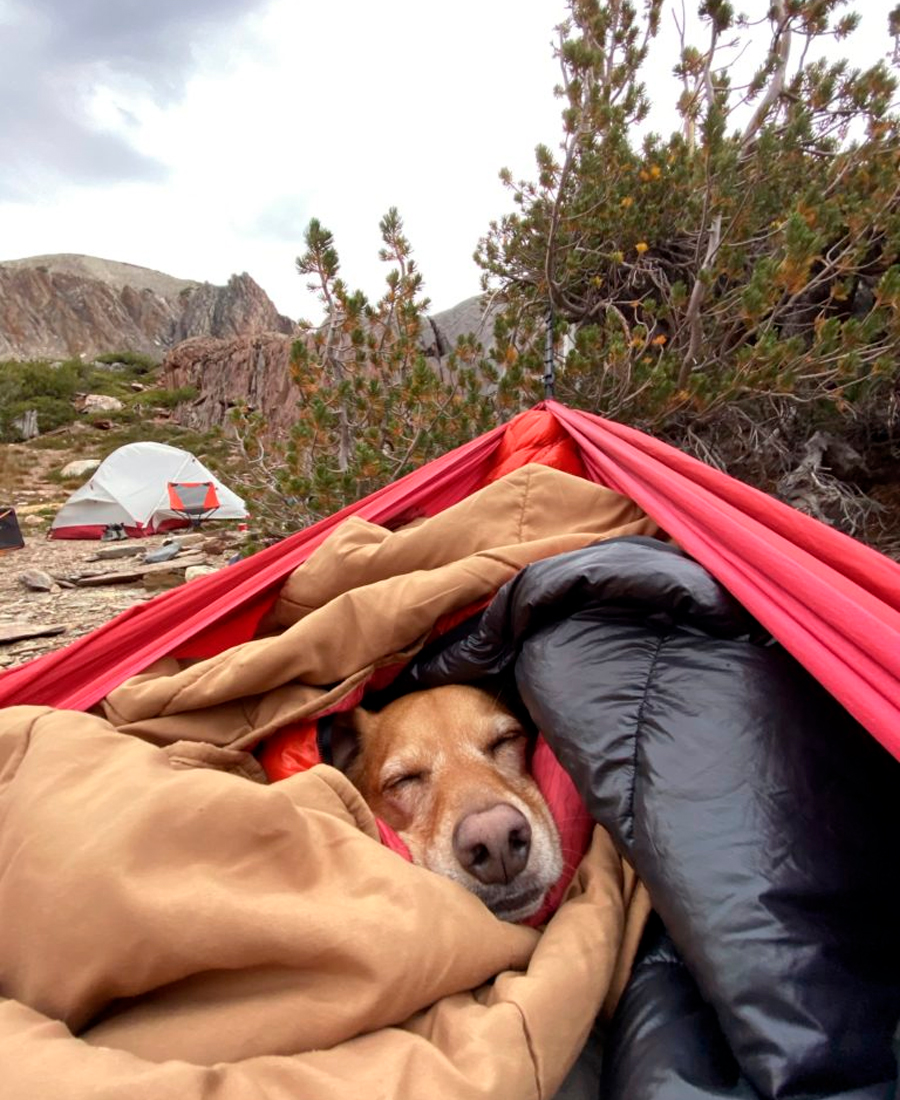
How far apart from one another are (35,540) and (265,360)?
1232cm

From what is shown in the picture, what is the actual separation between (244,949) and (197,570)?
27.9ft

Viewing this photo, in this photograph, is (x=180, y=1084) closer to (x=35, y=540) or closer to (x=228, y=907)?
(x=228, y=907)

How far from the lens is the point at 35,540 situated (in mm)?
12914

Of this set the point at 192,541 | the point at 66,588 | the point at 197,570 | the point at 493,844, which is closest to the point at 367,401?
the point at 493,844

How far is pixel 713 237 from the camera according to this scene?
14.4ft

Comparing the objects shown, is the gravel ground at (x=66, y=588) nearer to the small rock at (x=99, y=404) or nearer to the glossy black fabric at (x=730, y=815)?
the glossy black fabric at (x=730, y=815)

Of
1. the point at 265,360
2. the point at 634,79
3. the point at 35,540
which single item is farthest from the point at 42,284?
the point at 634,79

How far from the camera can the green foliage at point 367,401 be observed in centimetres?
429

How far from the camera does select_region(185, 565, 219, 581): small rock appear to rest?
8.50m

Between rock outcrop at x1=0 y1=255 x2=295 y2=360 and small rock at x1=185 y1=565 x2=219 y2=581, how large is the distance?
160ft

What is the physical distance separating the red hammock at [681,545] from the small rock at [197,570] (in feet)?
21.5

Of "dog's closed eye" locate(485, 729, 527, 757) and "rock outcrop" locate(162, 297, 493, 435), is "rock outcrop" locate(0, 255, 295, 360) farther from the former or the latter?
"dog's closed eye" locate(485, 729, 527, 757)

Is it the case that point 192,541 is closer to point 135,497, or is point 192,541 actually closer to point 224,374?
point 135,497

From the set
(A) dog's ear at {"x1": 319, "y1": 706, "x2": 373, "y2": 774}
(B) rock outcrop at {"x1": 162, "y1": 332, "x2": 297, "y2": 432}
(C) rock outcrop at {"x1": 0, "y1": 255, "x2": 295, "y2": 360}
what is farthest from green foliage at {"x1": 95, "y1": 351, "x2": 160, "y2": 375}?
(A) dog's ear at {"x1": 319, "y1": 706, "x2": 373, "y2": 774}
